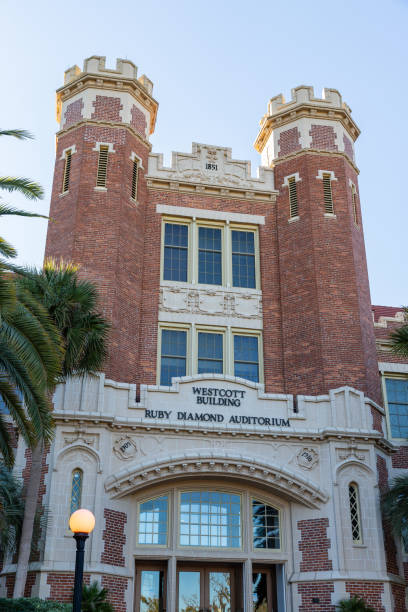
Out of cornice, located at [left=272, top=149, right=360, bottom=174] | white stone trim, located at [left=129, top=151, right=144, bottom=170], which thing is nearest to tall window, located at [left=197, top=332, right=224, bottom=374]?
white stone trim, located at [left=129, top=151, right=144, bottom=170]

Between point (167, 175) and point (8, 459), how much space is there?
42.2ft

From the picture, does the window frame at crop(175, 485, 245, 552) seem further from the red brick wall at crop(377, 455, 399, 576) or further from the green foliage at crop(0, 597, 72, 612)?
the green foliage at crop(0, 597, 72, 612)

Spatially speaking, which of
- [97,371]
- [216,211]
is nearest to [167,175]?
[216,211]

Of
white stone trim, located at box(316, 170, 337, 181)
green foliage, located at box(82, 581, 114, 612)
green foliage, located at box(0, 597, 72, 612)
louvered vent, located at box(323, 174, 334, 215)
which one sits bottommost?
green foliage, located at box(0, 597, 72, 612)

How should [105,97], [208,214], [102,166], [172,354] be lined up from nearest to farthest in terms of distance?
1. [172,354]
2. [102,166]
3. [208,214]
4. [105,97]

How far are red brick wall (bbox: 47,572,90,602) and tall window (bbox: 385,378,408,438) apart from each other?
36.5ft

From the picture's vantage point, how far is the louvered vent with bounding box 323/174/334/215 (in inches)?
960

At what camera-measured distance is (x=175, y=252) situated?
24.1 m

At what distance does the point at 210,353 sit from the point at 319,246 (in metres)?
4.88

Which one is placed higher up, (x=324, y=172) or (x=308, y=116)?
(x=308, y=116)

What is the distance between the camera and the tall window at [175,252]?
931 inches

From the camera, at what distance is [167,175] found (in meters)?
24.8

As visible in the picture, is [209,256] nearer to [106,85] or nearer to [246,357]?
[246,357]

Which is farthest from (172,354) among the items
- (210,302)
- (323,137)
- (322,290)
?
(323,137)
